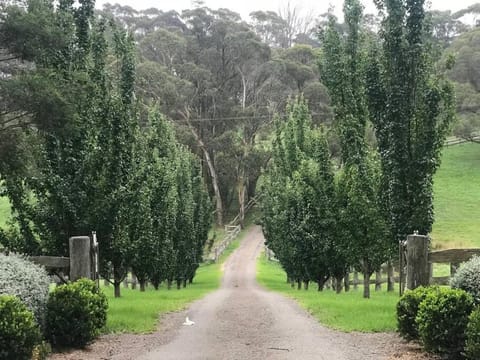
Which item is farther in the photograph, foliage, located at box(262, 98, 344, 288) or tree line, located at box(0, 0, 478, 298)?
foliage, located at box(262, 98, 344, 288)

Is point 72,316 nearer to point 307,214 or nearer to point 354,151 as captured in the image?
point 354,151

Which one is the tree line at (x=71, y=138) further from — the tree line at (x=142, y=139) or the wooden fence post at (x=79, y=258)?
the wooden fence post at (x=79, y=258)

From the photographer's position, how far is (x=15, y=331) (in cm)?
610

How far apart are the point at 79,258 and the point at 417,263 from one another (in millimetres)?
5620

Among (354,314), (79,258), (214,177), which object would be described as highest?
(214,177)

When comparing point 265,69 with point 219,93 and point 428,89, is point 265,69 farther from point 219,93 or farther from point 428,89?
point 428,89

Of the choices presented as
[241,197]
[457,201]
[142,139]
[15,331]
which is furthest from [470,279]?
[241,197]

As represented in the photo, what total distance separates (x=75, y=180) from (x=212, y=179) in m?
47.7

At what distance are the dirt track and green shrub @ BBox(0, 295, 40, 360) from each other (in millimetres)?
1457

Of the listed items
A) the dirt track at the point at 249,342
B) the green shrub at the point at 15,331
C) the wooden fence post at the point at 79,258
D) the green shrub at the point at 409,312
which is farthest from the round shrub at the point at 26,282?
the green shrub at the point at 409,312

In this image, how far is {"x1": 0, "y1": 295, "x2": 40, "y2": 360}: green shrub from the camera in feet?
19.9

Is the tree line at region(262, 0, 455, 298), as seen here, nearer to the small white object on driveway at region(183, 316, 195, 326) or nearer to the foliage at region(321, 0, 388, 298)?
the foliage at region(321, 0, 388, 298)

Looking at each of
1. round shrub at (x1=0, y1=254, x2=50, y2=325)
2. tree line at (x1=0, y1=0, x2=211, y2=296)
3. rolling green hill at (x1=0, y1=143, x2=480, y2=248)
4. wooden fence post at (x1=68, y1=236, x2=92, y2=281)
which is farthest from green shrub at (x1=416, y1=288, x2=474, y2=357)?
rolling green hill at (x1=0, y1=143, x2=480, y2=248)

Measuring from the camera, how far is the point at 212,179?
60219mm
